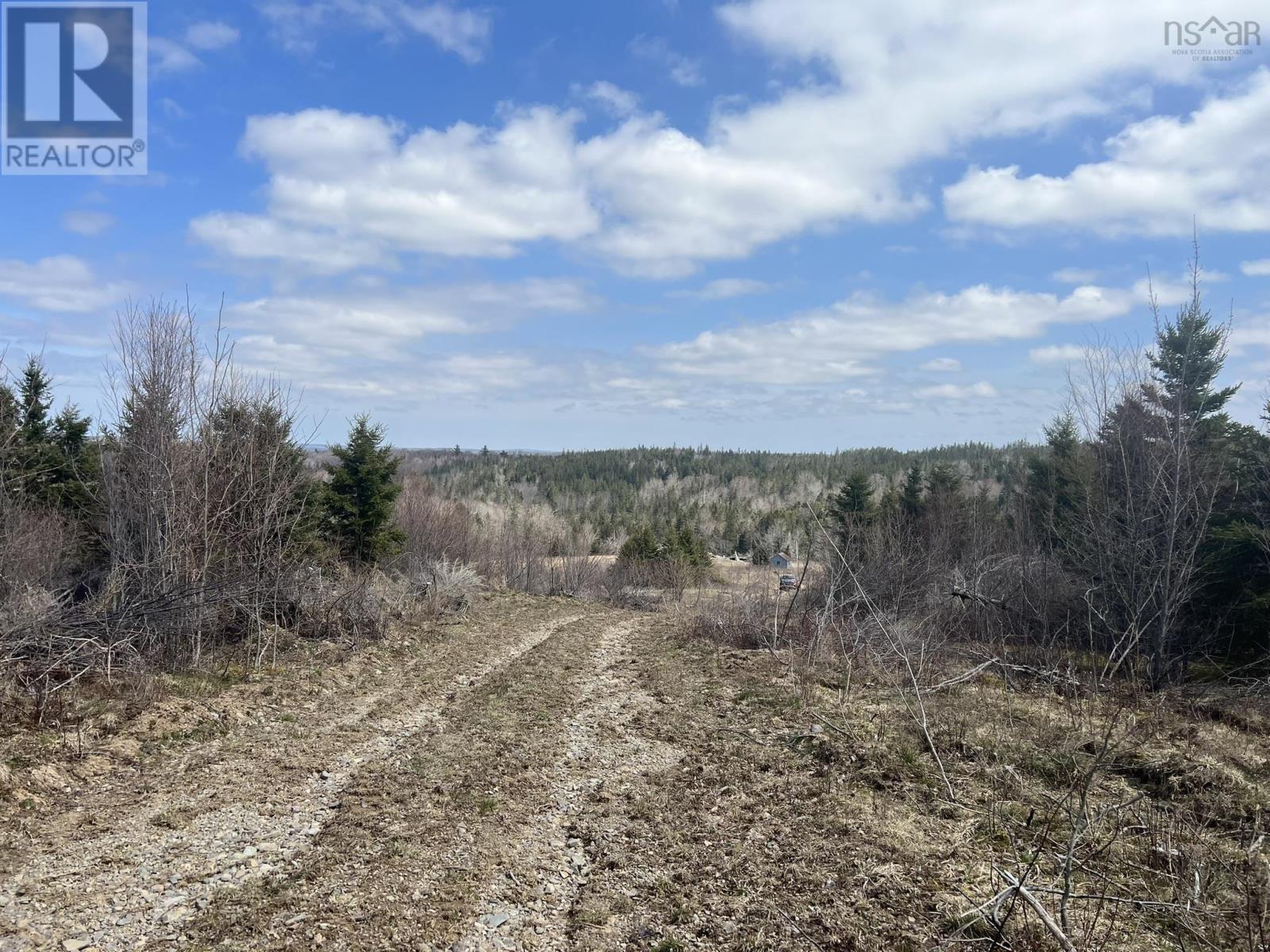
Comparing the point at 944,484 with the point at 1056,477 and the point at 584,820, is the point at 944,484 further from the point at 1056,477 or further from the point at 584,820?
the point at 584,820

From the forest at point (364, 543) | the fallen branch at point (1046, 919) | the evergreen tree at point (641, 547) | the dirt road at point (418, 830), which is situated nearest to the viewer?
the fallen branch at point (1046, 919)

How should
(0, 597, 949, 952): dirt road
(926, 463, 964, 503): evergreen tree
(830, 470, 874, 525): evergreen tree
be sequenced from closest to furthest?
(0, 597, 949, 952): dirt road
(926, 463, 964, 503): evergreen tree
(830, 470, 874, 525): evergreen tree

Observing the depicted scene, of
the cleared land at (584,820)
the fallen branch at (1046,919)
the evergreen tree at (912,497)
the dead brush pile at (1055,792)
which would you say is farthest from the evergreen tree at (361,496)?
the evergreen tree at (912,497)

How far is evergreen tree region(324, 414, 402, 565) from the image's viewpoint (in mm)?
19172

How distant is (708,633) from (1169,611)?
358 inches

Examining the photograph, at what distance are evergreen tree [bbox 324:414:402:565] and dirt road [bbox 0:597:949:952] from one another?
9.63 metres

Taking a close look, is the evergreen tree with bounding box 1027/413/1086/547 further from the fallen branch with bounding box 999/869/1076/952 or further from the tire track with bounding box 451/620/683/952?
the fallen branch with bounding box 999/869/1076/952

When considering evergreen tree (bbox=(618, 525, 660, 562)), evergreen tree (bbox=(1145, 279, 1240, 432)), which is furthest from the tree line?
evergreen tree (bbox=(618, 525, 660, 562))

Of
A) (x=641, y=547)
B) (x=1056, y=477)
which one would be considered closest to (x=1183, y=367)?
(x=1056, y=477)

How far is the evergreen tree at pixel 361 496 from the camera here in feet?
62.9

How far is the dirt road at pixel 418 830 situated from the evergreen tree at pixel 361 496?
9.63 meters

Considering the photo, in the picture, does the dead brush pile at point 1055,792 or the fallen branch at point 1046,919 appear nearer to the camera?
the fallen branch at point 1046,919

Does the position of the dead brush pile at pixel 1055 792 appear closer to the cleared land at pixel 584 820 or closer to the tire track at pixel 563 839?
the cleared land at pixel 584 820

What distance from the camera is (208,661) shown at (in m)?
10.6
